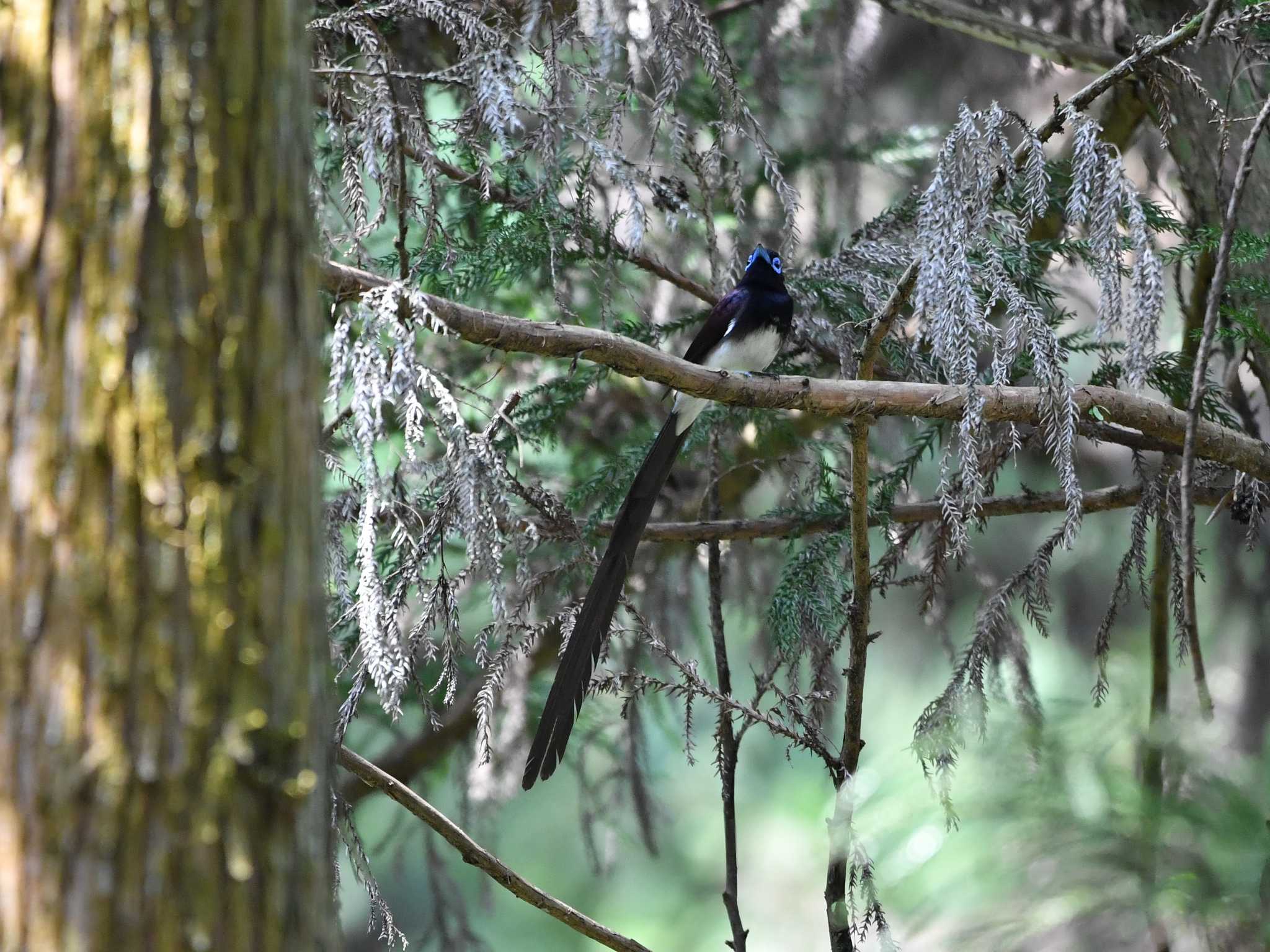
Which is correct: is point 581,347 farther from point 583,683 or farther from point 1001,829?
point 1001,829

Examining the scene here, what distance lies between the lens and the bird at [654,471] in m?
2.22

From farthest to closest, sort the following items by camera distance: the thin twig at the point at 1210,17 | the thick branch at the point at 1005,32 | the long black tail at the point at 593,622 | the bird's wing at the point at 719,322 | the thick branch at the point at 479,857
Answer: the thick branch at the point at 1005,32 → the bird's wing at the point at 719,322 → the thick branch at the point at 479,857 → the long black tail at the point at 593,622 → the thin twig at the point at 1210,17

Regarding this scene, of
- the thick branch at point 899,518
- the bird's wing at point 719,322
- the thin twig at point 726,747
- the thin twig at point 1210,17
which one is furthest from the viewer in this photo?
the bird's wing at point 719,322

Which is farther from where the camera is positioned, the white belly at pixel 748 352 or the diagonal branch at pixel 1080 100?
the white belly at pixel 748 352

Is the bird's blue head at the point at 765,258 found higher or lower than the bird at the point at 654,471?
higher

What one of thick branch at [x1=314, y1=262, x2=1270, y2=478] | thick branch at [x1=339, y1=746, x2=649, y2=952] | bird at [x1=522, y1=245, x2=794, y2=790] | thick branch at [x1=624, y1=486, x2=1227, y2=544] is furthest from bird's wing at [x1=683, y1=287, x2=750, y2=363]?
thick branch at [x1=339, y1=746, x2=649, y2=952]

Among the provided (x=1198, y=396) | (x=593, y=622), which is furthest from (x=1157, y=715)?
(x=593, y=622)

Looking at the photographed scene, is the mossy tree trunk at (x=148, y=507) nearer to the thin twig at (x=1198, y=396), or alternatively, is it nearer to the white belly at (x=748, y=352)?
the thin twig at (x=1198, y=396)

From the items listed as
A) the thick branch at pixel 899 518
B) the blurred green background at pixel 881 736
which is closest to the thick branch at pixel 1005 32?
the blurred green background at pixel 881 736

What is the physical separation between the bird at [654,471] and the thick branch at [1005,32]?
0.89 metres

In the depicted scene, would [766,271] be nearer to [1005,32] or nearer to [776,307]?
[776,307]

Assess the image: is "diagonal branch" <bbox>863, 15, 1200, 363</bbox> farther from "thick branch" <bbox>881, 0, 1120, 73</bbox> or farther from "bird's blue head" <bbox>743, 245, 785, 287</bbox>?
"thick branch" <bbox>881, 0, 1120, 73</bbox>

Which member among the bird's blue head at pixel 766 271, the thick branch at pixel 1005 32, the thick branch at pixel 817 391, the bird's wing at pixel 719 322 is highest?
the thick branch at pixel 1005 32

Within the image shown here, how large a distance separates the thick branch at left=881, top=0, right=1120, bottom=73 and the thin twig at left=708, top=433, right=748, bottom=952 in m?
1.58
